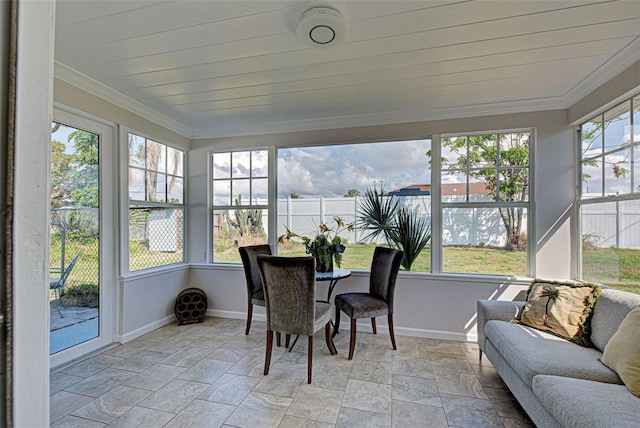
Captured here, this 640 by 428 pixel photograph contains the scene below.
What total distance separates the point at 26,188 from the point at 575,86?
3.54 meters

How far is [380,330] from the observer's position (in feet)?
10.6

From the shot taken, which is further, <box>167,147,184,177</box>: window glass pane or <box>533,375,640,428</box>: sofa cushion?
<box>167,147,184,177</box>: window glass pane

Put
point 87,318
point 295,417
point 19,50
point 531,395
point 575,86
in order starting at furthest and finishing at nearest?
point 87,318, point 575,86, point 295,417, point 531,395, point 19,50

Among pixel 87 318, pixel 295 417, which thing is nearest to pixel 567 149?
pixel 295 417

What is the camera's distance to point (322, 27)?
1.76m

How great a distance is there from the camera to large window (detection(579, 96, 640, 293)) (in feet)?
7.13

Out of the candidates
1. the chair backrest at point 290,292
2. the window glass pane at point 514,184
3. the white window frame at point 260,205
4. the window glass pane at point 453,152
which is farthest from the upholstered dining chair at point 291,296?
the window glass pane at point 514,184

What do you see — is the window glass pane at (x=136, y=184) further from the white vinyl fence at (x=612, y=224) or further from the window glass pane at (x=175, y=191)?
the white vinyl fence at (x=612, y=224)

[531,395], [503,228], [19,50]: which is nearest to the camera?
[19,50]

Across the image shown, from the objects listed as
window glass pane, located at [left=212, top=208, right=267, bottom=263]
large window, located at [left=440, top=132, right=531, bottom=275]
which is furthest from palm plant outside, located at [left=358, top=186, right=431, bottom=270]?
window glass pane, located at [left=212, top=208, right=267, bottom=263]

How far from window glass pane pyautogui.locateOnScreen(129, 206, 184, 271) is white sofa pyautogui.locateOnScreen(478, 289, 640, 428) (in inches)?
133

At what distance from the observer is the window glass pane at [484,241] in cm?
303

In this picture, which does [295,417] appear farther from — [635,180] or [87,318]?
[635,180]

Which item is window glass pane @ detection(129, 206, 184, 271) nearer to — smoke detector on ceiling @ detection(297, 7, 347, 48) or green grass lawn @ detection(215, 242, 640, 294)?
green grass lawn @ detection(215, 242, 640, 294)
